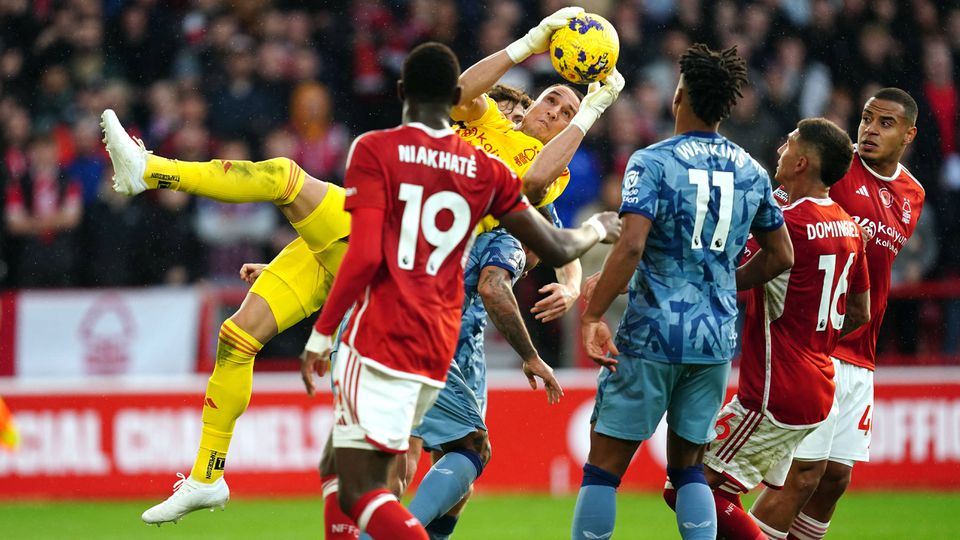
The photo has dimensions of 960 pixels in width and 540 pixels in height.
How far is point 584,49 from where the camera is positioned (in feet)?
22.7

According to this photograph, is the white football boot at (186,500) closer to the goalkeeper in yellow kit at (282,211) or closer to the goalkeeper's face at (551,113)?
the goalkeeper in yellow kit at (282,211)

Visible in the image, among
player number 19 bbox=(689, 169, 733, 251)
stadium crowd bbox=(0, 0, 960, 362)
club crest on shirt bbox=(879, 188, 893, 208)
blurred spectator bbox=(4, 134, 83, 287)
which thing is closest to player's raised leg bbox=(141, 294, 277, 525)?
player number 19 bbox=(689, 169, 733, 251)

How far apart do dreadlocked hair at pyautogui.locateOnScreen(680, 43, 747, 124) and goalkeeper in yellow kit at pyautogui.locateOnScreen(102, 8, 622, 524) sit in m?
0.58

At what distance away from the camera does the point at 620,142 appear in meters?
14.3

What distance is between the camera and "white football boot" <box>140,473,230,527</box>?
7.22m

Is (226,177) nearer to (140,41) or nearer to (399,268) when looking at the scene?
(399,268)

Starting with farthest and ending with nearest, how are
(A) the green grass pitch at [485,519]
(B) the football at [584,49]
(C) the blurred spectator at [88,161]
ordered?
(C) the blurred spectator at [88,161] → (A) the green grass pitch at [485,519] → (B) the football at [584,49]

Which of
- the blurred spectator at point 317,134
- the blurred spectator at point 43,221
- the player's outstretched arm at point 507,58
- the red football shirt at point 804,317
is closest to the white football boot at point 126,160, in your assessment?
the player's outstretched arm at point 507,58

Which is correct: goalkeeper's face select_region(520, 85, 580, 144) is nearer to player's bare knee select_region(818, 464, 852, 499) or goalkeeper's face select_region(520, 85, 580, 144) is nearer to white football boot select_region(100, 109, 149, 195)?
white football boot select_region(100, 109, 149, 195)

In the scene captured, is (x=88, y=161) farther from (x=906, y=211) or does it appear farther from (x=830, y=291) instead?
(x=830, y=291)

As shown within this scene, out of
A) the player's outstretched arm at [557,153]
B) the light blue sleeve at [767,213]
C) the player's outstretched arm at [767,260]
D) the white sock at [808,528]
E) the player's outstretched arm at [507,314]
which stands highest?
the player's outstretched arm at [557,153]

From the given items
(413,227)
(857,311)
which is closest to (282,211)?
(413,227)

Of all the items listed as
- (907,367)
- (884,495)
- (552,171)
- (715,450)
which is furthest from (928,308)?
(552,171)

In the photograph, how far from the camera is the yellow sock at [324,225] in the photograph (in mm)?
7305
